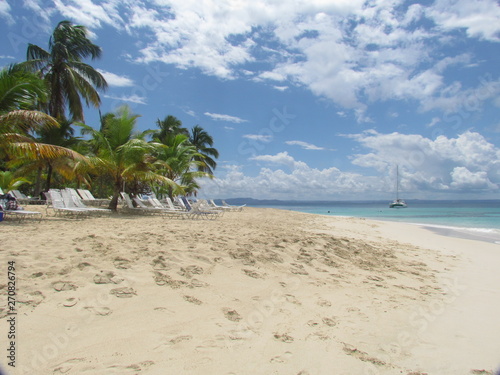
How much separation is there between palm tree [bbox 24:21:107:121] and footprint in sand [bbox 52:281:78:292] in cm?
1674

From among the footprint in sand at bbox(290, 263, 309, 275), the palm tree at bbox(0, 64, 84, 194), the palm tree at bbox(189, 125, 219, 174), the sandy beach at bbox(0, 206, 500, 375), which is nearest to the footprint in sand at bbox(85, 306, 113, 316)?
the sandy beach at bbox(0, 206, 500, 375)

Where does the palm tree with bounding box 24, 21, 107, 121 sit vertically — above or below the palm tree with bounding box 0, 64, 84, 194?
above

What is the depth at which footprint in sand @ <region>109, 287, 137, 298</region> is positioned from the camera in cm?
371

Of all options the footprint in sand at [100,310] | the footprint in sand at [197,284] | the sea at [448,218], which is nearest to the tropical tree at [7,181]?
the footprint in sand at [197,284]

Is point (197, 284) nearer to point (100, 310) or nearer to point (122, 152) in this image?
point (100, 310)

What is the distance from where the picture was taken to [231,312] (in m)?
3.61

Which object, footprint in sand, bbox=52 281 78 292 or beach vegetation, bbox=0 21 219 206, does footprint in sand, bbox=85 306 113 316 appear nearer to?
footprint in sand, bbox=52 281 78 292

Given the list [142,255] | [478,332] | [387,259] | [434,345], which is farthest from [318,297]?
[387,259]

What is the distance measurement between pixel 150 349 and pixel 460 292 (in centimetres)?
460

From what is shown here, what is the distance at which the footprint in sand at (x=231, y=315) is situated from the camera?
3468 millimetres

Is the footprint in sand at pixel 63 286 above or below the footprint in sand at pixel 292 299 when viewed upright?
above

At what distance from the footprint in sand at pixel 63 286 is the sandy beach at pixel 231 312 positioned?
0.03 feet

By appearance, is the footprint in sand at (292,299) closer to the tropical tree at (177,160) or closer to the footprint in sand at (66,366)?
the footprint in sand at (66,366)

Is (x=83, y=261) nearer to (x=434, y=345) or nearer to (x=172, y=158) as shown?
(x=434, y=345)
